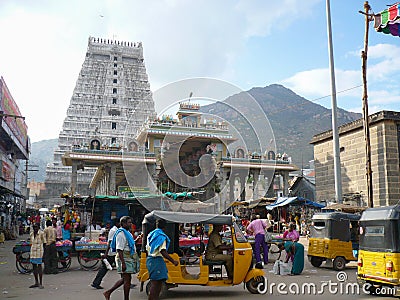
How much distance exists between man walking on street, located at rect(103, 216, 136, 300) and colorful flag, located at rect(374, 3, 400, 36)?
35.5 ft

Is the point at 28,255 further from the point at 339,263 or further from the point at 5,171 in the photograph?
the point at 5,171

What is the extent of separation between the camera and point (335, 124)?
14109mm

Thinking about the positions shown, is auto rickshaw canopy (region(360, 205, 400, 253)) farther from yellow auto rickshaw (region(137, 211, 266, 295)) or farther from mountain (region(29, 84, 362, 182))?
mountain (region(29, 84, 362, 182))

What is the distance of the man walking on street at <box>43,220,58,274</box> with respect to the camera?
10.5 m

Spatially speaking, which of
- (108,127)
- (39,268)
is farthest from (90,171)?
(39,268)

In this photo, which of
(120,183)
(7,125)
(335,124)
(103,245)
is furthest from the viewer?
(120,183)

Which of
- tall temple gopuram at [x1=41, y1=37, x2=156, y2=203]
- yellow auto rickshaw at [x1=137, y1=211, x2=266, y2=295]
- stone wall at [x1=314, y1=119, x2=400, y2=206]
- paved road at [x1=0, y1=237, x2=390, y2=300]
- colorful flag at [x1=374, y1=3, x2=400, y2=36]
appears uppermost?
tall temple gopuram at [x1=41, y1=37, x2=156, y2=203]

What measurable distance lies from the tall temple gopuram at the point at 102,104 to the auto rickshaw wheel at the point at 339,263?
35525mm

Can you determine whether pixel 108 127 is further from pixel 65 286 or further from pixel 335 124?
pixel 65 286

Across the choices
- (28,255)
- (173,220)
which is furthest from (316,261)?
(28,255)

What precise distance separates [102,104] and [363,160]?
1588 inches

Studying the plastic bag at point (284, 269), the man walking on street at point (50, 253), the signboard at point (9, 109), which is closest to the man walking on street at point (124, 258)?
the man walking on street at point (50, 253)

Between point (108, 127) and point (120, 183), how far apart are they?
24.3 ft

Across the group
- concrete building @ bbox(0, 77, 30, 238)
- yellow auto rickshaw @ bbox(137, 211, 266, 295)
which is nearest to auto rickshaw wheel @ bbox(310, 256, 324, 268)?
yellow auto rickshaw @ bbox(137, 211, 266, 295)
